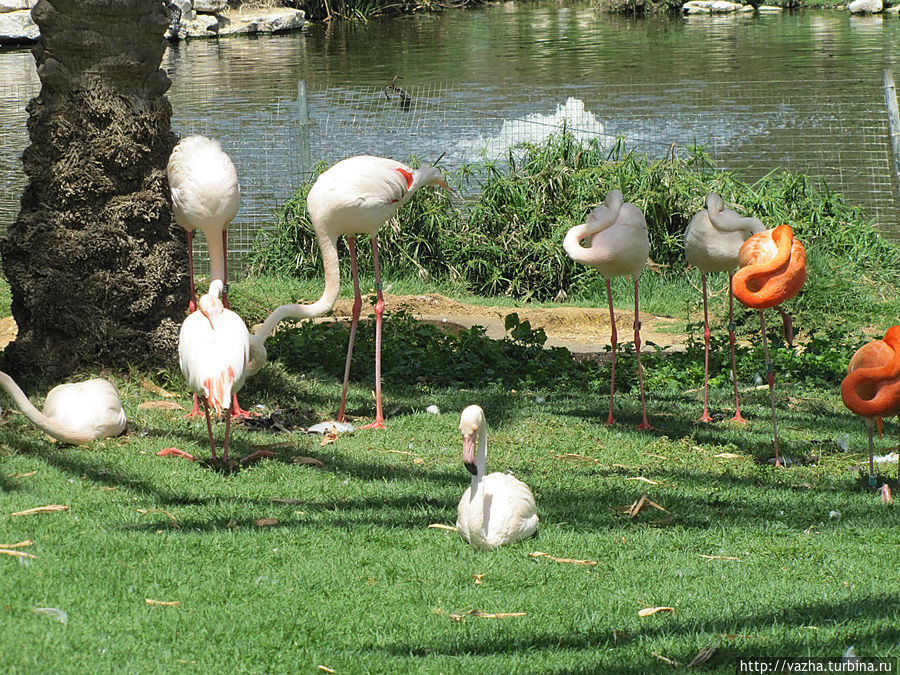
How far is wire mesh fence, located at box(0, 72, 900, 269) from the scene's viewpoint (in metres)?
13.6

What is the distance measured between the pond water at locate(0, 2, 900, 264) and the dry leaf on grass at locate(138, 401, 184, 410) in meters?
5.96

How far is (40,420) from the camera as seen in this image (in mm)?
5527

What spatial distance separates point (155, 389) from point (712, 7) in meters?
37.7

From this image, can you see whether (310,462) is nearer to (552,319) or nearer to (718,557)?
(718,557)

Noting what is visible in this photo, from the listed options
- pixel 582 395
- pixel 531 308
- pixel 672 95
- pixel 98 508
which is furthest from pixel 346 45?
pixel 98 508

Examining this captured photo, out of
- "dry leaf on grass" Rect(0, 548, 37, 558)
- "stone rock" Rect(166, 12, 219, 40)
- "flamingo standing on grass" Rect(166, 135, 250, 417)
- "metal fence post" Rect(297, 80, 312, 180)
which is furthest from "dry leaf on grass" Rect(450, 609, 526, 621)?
"stone rock" Rect(166, 12, 219, 40)

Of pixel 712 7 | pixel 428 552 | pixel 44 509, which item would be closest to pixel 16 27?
pixel 712 7

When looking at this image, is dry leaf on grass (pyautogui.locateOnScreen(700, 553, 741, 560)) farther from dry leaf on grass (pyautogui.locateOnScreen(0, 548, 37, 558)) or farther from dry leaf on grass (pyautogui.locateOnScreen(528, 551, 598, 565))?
dry leaf on grass (pyautogui.locateOnScreen(0, 548, 37, 558))

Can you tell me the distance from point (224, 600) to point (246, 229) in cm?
968

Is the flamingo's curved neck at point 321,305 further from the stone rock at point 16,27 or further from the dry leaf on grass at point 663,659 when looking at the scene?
the stone rock at point 16,27

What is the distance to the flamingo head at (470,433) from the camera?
177 inches

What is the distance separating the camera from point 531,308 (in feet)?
35.3

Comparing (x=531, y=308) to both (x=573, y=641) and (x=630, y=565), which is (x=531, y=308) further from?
(x=573, y=641)

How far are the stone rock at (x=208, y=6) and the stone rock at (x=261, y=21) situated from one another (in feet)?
1.03
